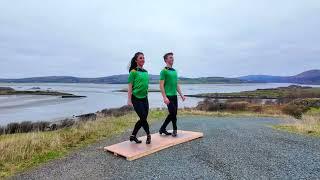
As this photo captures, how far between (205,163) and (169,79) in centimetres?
282

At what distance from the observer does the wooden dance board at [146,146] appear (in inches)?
308

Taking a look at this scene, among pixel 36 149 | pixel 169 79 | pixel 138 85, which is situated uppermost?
pixel 169 79

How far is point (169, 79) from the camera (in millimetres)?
9188

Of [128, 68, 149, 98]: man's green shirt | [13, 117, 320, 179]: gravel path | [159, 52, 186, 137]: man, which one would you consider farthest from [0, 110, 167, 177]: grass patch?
[159, 52, 186, 137]: man

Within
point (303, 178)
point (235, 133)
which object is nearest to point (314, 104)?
point (235, 133)

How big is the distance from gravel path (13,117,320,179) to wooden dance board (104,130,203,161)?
0.16 m

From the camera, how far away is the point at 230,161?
7.16 metres

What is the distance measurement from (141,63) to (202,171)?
3.12 metres

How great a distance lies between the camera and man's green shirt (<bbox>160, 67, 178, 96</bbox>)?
917cm

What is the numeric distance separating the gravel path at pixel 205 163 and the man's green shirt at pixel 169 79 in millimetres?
1412

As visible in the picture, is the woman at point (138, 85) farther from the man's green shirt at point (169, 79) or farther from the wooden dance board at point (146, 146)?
the man's green shirt at point (169, 79)

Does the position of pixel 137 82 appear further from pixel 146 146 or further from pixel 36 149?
pixel 36 149

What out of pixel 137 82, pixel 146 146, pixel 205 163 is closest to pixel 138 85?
pixel 137 82

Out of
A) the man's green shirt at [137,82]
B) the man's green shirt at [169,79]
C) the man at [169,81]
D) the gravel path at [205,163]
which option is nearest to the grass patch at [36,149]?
the gravel path at [205,163]
